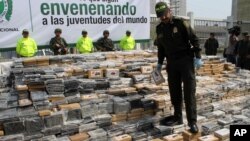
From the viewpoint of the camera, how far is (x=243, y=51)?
860 cm

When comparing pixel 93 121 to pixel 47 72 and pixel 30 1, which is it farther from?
pixel 30 1

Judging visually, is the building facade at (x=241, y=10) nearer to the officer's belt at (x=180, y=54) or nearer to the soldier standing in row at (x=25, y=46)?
the soldier standing in row at (x=25, y=46)

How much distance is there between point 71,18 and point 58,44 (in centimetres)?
123

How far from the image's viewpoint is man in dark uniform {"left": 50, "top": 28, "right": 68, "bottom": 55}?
7.17 meters

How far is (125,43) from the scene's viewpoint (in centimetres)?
889

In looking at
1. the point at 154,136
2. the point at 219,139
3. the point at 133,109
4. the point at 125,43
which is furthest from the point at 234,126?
the point at 125,43

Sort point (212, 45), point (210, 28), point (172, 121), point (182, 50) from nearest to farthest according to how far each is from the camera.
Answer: point (182, 50) < point (172, 121) < point (212, 45) < point (210, 28)

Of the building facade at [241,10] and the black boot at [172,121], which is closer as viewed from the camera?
the black boot at [172,121]

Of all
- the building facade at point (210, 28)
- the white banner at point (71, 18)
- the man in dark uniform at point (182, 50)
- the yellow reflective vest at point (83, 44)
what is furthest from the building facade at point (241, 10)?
the man in dark uniform at point (182, 50)

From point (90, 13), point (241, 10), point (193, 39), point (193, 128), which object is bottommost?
point (193, 128)

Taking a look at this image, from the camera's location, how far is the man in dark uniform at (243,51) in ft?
28.0

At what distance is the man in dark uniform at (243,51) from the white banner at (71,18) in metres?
2.94

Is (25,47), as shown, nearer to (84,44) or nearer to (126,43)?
(84,44)

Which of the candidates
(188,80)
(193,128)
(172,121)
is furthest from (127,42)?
(193,128)
